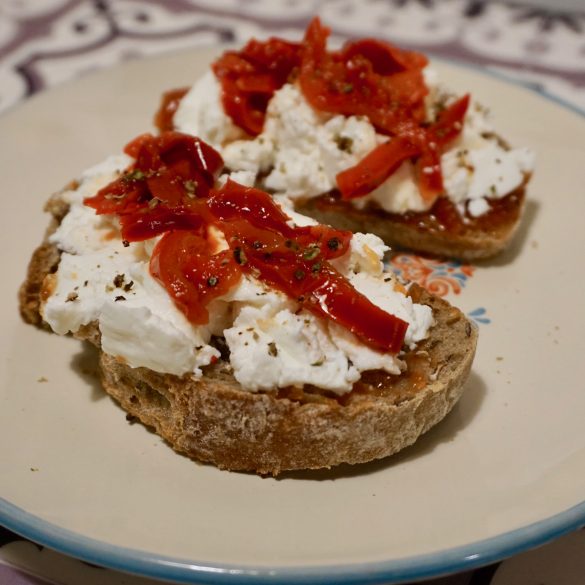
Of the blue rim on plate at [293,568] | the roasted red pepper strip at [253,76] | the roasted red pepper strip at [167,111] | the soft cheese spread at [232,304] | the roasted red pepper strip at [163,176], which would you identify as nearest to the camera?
the blue rim on plate at [293,568]

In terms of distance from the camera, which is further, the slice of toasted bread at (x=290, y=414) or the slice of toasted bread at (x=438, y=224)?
the slice of toasted bread at (x=438, y=224)

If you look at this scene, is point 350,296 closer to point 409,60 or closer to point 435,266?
point 435,266

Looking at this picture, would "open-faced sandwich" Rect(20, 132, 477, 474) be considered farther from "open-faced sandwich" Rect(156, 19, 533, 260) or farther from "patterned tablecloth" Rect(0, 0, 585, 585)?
"patterned tablecloth" Rect(0, 0, 585, 585)

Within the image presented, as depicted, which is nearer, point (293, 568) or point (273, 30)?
point (293, 568)

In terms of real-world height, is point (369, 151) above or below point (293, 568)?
above

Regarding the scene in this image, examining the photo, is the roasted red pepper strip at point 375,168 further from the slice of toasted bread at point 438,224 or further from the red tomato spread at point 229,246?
the red tomato spread at point 229,246

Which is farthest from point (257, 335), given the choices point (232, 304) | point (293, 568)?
point (293, 568)

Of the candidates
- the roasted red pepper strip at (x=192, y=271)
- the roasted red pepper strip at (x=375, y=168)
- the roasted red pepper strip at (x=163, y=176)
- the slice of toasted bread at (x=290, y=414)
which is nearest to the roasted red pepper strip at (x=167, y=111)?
the roasted red pepper strip at (x=163, y=176)

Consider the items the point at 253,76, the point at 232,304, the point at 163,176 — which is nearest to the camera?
the point at 232,304

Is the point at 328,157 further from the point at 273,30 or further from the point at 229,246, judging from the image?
the point at 273,30
